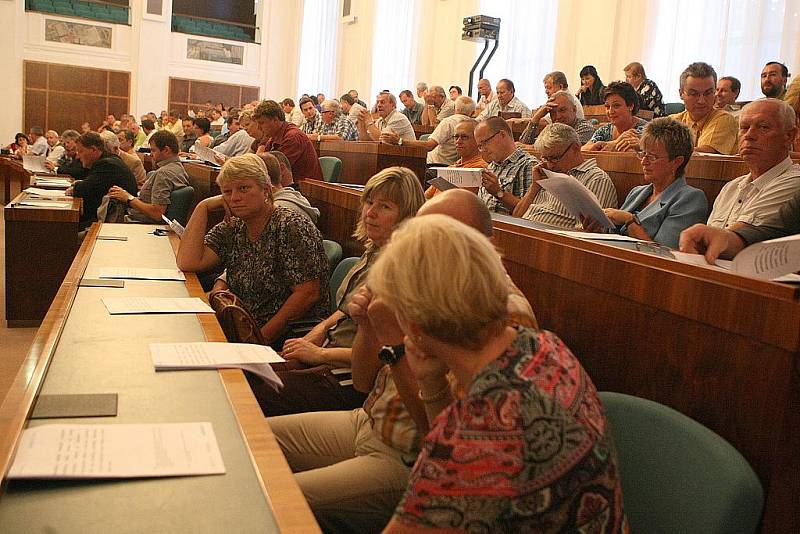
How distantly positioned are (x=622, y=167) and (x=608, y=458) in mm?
3123

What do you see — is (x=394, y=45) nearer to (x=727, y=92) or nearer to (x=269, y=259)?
(x=727, y=92)

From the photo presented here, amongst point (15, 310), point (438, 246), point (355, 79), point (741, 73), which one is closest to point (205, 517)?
point (438, 246)

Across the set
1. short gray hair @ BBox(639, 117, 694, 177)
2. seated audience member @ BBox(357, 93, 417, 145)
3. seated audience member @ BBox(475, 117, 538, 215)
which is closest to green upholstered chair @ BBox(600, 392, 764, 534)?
short gray hair @ BBox(639, 117, 694, 177)

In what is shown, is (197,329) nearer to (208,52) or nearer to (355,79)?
(355,79)

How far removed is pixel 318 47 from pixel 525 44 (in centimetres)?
747

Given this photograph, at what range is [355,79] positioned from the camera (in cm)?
1505

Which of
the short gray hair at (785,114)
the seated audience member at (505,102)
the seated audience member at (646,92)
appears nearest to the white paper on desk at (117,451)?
the short gray hair at (785,114)

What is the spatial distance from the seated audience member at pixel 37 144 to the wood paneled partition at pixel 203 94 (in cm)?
306

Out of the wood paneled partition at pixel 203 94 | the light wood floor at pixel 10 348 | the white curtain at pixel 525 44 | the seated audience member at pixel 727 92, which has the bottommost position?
the light wood floor at pixel 10 348

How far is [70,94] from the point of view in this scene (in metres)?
17.0

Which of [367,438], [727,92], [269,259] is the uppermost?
[727,92]

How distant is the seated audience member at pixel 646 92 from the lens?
6016 mm

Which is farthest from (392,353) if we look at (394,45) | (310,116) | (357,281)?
(394,45)

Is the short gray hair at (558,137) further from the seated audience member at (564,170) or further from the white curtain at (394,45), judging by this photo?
the white curtain at (394,45)
